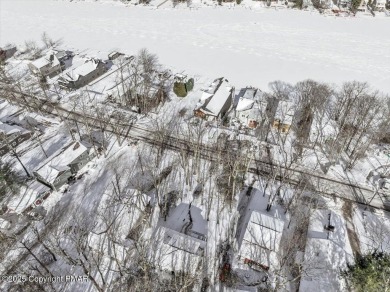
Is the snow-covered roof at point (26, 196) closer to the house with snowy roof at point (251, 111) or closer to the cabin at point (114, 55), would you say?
the house with snowy roof at point (251, 111)

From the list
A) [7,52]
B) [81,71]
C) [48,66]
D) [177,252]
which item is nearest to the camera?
[177,252]

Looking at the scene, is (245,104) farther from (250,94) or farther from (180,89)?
(180,89)

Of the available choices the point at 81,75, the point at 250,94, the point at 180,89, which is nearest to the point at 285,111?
the point at 250,94

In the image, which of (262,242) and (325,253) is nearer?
(262,242)

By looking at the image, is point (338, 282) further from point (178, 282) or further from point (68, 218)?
point (68, 218)

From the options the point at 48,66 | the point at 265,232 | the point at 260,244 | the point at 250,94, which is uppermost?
the point at 250,94
